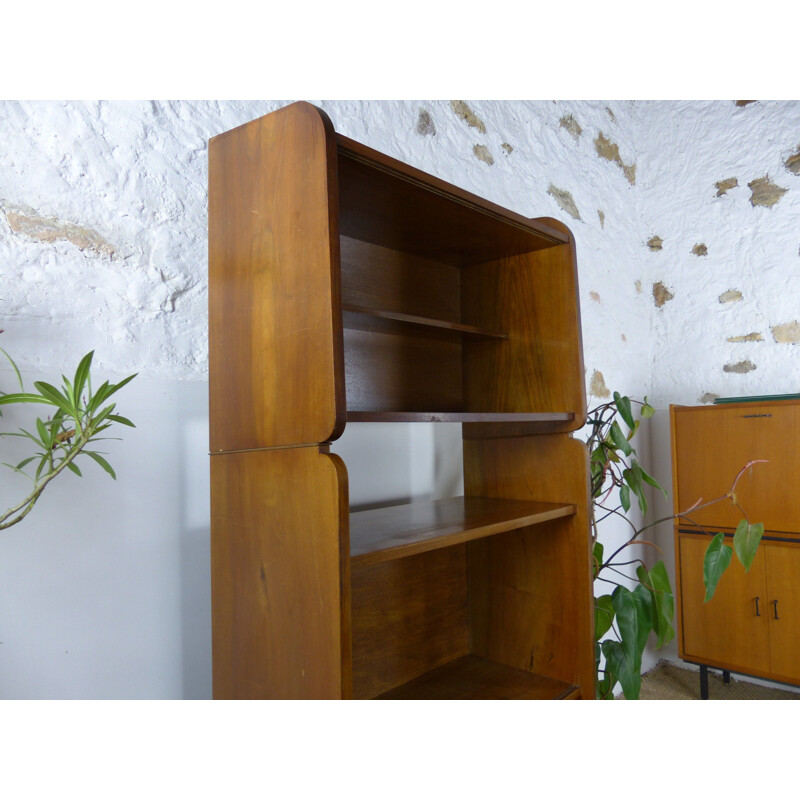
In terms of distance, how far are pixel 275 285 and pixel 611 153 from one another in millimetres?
2825

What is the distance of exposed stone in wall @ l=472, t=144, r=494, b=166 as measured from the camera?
2428 millimetres

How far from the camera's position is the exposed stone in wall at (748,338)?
3.22 m

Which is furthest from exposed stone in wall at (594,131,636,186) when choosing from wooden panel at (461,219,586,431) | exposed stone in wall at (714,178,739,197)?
wooden panel at (461,219,586,431)

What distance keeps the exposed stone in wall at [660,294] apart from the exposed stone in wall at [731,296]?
0.88ft

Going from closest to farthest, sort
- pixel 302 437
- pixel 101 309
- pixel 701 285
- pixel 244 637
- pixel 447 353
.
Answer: pixel 302 437, pixel 244 637, pixel 101 309, pixel 447 353, pixel 701 285

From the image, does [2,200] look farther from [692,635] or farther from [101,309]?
[692,635]

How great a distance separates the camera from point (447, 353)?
2.00m

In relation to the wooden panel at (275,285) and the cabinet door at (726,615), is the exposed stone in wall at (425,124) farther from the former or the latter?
the cabinet door at (726,615)

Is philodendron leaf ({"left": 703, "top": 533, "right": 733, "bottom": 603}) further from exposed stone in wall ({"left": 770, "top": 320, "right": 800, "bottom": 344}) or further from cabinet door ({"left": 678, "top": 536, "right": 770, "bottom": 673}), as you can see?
exposed stone in wall ({"left": 770, "top": 320, "right": 800, "bottom": 344})

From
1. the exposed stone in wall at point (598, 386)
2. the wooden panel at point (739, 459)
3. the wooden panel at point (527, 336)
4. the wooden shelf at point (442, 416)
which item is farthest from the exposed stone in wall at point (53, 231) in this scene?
the wooden panel at point (739, 459)

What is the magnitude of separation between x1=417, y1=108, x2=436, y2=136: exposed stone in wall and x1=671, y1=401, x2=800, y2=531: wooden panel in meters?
1.76

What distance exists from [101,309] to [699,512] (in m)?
2.69

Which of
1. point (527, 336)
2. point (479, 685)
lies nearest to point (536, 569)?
point (479, 685)
